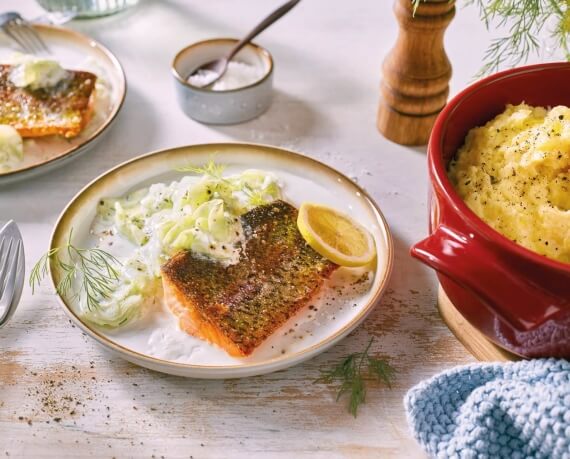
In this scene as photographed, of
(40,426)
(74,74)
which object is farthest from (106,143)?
(40,426)

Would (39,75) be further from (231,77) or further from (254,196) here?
(254,196)

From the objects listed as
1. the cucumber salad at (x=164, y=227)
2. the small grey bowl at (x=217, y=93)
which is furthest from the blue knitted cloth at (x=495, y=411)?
the small grey bowl at (x=217, y=93)

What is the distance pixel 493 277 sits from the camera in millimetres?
1119

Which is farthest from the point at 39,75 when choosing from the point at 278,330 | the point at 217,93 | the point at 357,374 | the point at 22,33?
the point at 357,374

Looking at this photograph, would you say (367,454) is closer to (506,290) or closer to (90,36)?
(506,290)

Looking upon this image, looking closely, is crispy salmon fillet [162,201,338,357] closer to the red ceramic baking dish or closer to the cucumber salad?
the cucumber salad

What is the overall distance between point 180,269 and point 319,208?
33cm

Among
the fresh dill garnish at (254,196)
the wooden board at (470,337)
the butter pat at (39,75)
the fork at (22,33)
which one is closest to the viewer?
the wooden board at (470,337)

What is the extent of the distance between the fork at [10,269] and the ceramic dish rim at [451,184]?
86 centimetres

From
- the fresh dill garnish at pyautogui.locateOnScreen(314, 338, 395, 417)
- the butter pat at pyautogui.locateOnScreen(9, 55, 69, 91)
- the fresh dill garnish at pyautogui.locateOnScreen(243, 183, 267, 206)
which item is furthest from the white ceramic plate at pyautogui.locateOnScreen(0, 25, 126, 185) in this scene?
the fresh dill garnish at pyautogui.locateOnScreen(314, 338, 395, 417)

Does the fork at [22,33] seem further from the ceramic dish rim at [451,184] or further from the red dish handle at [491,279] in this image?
the red dish handle at [491,279]

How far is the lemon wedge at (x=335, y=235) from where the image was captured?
4.83 ft

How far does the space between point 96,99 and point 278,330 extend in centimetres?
102

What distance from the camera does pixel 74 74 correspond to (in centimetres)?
202
